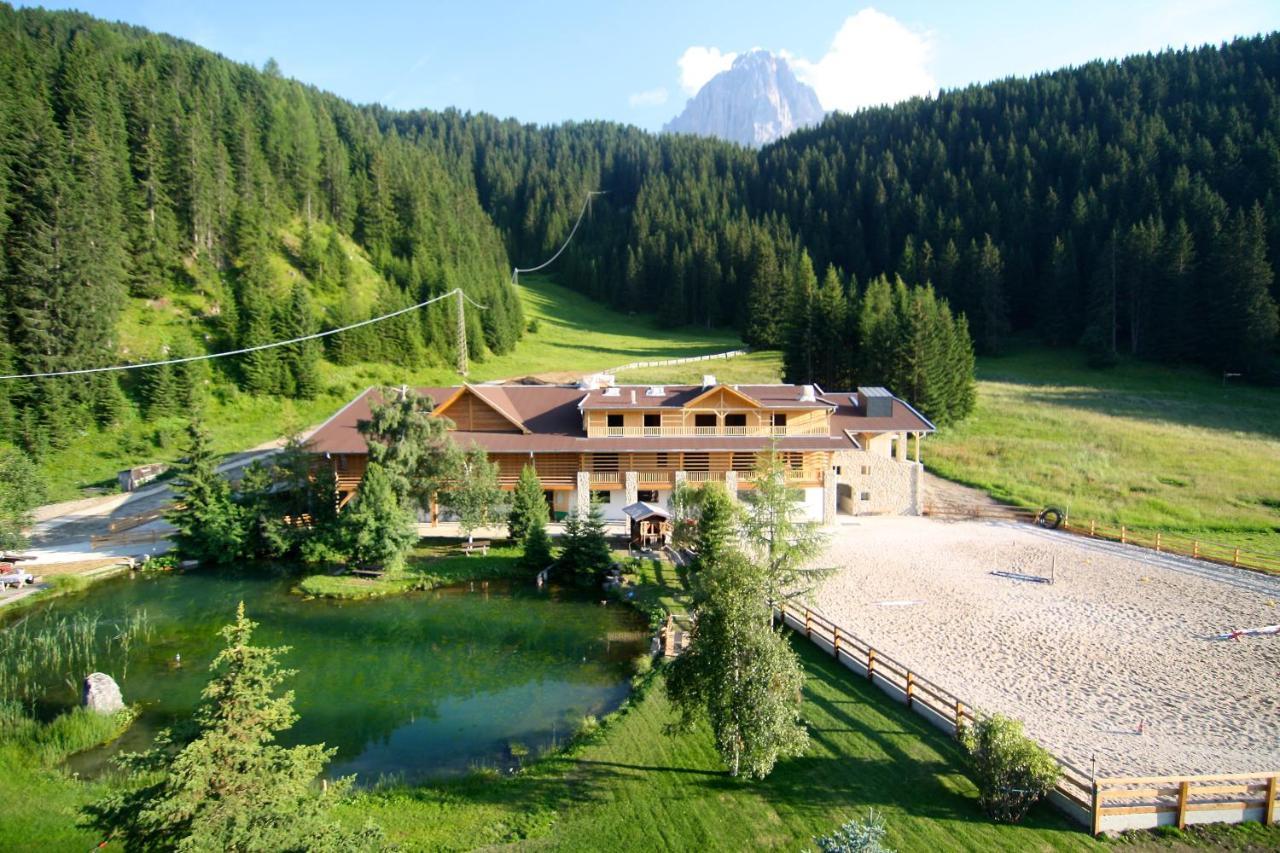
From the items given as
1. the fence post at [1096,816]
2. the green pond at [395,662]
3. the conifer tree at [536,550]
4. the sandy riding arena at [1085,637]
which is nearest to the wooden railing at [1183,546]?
the sandy riding arena at [1085,637]

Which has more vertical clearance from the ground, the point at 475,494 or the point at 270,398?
the point at 270,398

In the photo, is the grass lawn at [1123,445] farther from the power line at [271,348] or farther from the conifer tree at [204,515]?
the conifer tree at [204,515]

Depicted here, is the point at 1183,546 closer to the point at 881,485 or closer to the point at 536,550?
the point at 881,485

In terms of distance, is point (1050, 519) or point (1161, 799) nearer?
point (1161, 799)

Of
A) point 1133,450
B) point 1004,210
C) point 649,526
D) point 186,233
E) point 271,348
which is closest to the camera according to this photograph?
point 649,526

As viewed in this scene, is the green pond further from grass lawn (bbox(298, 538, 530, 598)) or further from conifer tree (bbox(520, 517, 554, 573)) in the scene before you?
conifer tree (bbox(520, 517, 554, 573))

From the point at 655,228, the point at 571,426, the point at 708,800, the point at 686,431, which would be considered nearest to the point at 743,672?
the point at 708,800

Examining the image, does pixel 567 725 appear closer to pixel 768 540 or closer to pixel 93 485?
pixel 768 540
